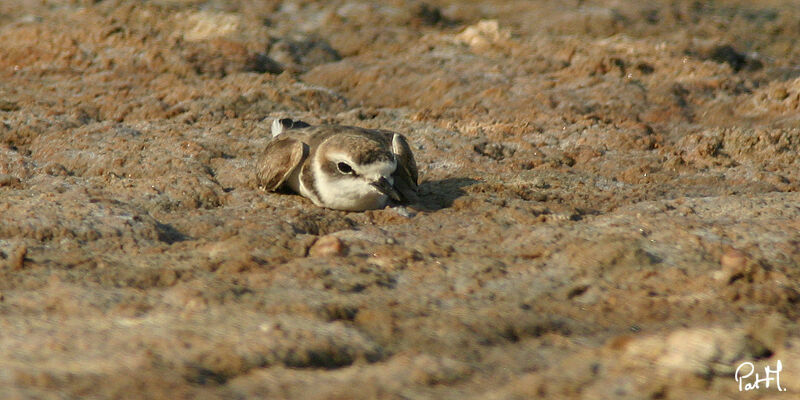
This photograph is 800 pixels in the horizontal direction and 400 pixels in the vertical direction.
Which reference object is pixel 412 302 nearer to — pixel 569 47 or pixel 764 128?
pixel 764 128

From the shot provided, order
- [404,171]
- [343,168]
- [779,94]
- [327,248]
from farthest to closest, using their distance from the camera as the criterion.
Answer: [779,94] < [404,171] < [343,168] < [327,248]

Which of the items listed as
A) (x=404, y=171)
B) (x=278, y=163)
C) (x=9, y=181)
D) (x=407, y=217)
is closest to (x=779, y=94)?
(x=404, y=171)

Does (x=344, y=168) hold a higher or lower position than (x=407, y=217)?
higher

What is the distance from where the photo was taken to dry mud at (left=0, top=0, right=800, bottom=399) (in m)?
2.93

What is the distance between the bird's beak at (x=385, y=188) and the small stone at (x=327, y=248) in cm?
69

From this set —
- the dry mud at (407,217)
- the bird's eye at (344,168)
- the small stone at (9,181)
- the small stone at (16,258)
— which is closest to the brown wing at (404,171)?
the dry mud at (407,217)

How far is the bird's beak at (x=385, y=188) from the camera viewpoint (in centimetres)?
479

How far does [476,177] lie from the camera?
5.61 m

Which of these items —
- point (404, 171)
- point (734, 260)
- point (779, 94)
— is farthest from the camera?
point (779, 94)

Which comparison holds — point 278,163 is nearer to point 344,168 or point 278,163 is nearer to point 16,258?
point 344,168

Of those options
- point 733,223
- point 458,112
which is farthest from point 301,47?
point 733,223

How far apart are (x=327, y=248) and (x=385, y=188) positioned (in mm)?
811

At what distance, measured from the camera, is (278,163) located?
Answer: 16.8ft

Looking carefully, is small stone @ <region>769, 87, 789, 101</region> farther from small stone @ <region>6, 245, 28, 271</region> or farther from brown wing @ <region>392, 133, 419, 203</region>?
small stone @ <region>6, 245, 28, 271</region>
